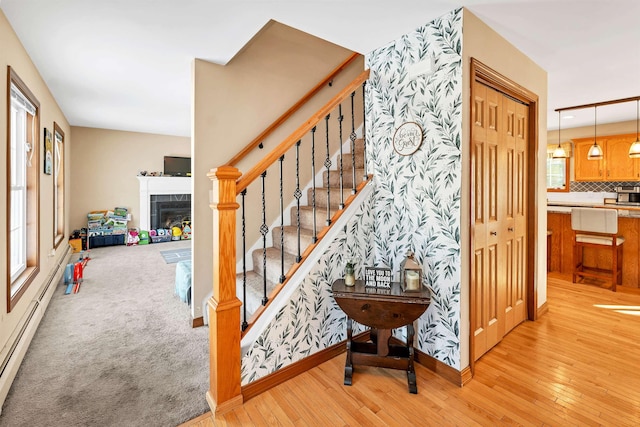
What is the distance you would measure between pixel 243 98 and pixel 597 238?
173 inches

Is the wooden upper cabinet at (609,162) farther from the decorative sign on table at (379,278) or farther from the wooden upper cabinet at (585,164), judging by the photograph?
the decorative sign on table at (379,278)

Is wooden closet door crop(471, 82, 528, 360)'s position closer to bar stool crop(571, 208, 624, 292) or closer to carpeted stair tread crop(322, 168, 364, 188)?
carpeted stair tread crop(322, 168, 364, 188)

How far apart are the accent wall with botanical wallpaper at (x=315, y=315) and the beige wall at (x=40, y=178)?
1525mm

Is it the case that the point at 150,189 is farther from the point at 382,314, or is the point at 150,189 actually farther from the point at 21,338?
the point at 382,314

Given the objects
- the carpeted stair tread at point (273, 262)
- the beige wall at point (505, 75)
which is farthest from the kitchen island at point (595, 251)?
the carpeted stair tread at point (273, 262)

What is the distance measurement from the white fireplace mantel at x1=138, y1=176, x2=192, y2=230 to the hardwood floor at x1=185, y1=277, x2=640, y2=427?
244 inches

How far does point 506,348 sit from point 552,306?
1238mm

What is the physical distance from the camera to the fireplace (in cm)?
704

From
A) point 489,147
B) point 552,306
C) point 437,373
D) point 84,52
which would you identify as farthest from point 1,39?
point 552,306

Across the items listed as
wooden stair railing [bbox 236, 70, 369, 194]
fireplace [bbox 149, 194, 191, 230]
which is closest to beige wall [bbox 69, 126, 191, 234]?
fireplace [bbox 149, 194, 191, 230]

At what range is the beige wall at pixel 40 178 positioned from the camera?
2119 millimetres

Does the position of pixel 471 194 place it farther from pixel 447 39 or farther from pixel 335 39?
pixel 335 39

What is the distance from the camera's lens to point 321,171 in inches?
139

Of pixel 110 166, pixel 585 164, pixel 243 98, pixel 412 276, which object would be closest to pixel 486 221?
pixel 412 276
